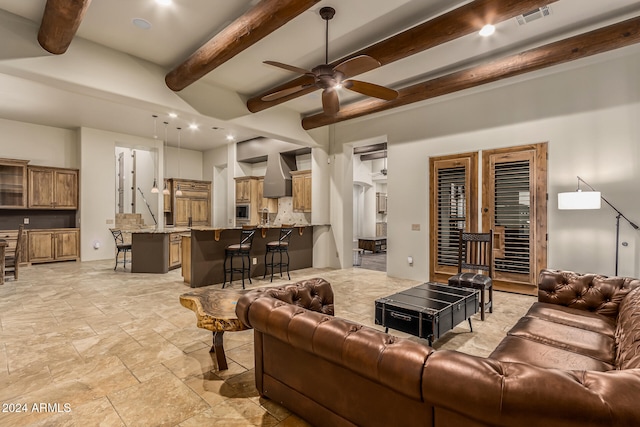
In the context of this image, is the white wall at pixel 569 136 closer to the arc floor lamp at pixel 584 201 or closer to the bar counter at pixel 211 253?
the arc floor lamp at pixel 584 201

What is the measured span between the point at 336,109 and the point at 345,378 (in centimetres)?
337

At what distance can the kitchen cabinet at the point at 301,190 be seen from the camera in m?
8.17

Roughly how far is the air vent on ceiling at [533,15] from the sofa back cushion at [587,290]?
9.56ft

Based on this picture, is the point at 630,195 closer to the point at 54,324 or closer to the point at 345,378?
the point at 345,378

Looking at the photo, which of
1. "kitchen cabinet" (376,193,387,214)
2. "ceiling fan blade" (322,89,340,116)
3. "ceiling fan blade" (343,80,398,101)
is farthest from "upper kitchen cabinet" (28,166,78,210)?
"kitchen cabinet" (376,193,387,214)

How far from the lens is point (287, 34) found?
4.03 metres

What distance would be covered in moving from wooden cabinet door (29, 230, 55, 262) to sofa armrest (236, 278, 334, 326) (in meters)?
8.39

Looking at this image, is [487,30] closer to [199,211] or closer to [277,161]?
[277,161]

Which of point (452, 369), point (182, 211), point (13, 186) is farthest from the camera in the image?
point (182, 211)

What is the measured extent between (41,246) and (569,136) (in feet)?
37.3

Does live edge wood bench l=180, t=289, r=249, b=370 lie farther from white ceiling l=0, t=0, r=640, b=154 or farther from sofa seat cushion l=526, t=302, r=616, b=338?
white ceiling l=0, t=0, r=640, b=154

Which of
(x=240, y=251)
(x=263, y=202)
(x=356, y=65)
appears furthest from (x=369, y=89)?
(x=263, y=202)

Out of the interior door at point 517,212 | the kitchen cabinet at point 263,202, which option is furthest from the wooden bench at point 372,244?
the interior door at point 517,212

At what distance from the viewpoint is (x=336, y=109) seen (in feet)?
13.6
